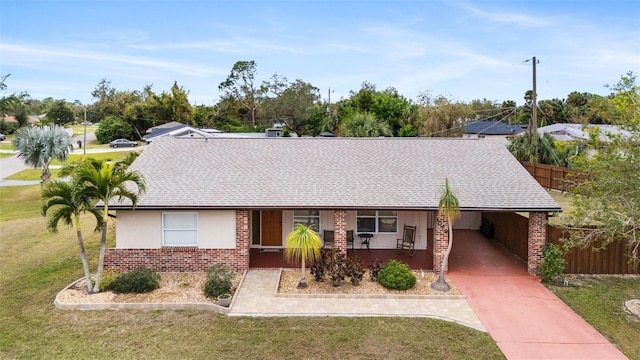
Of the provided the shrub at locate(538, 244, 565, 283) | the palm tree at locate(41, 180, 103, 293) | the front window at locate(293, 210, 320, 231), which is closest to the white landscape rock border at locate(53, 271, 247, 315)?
the palm tree at locate(41, 180, 103, 293)

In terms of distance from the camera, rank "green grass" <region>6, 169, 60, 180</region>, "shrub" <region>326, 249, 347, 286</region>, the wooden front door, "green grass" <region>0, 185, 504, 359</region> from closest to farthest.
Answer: "green grass" <region>0, 185, 504, 359</region> < "shrub" <region>326, 249, 347, 286</region> < the wooden front door < "green grass" <region>6, 169, 60, 180</region>

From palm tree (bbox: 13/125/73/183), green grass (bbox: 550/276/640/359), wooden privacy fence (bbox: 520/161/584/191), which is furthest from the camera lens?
palm tree (bbox: 13/125/73/183)

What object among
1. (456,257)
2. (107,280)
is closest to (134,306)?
(107,280)

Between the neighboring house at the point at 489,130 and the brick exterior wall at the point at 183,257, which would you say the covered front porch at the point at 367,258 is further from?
the neighboring house at the point at 489,130

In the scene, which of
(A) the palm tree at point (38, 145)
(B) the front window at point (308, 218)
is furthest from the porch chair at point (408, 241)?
(A) the palm tree at point (38, 145)

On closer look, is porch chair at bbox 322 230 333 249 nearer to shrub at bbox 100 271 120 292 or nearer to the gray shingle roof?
the gray shingle roof

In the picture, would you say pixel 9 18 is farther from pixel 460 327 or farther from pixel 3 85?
pixel 460 327

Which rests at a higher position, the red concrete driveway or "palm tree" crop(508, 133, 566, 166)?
"palm tree" crop(508, 133, 566, 166)
